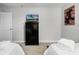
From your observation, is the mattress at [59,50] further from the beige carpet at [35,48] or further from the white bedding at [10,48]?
the white bedding at [10,48]

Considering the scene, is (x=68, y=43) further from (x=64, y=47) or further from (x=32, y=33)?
(x=32, y=33)

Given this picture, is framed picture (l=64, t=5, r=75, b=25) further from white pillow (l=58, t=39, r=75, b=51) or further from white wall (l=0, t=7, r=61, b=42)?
white pillow (l=58, t=39, r=75, b=51)

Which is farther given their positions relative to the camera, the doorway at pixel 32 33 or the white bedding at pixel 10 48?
the doorway at pixel 32 33

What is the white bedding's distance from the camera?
3.48 ft

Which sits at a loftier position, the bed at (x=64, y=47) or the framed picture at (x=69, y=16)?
the framed picture at (x=69, y=16)

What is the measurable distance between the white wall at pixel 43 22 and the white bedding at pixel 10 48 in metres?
0.07

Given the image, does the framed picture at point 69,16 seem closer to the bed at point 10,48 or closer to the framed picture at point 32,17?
the framed picture at point 32,17

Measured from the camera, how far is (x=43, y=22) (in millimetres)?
1190

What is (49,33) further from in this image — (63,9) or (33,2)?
(33,2)

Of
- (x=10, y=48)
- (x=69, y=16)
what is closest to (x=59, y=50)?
(x=69, y=16)

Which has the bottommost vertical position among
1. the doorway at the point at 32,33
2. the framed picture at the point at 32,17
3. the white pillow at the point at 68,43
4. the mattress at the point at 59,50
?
the mattress at the point at 59,50

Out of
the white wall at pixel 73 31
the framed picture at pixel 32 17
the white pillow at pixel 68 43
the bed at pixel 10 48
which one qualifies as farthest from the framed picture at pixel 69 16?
the bed at pixel 10 48

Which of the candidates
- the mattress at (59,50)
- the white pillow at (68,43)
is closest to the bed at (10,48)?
the mattress at (59,50)

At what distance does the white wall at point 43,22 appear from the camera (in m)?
1.16
